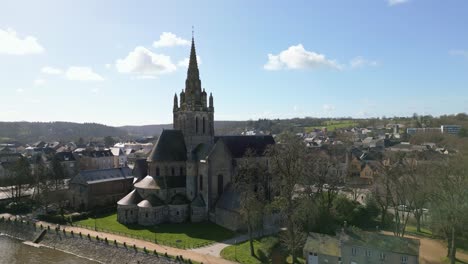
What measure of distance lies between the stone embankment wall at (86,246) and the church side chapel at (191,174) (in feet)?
21.6

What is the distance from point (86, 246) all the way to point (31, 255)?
700cm

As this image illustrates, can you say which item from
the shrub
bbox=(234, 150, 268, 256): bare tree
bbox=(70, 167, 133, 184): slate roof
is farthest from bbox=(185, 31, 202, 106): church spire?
the shrub

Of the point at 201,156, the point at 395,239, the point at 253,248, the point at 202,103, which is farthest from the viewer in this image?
the point at 202,103

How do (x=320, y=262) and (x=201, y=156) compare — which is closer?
(x=320, y=262)

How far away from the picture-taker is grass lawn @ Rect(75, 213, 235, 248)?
3956cm

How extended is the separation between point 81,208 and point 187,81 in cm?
2549

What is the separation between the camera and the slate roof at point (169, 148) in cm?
4962

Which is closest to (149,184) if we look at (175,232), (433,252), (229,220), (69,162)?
(175,232)

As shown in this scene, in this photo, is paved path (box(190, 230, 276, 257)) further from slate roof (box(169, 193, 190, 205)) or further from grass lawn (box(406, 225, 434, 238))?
grass lawn (box(406, 225, 434, 238))

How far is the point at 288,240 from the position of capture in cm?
3444

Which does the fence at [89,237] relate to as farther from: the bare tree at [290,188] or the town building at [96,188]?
the bare tree at [290,188]

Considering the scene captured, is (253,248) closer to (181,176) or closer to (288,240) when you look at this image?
(288,240)

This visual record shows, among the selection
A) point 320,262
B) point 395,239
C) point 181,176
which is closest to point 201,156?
point 181,176

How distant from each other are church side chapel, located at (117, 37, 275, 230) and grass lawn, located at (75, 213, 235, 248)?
1178 mm
